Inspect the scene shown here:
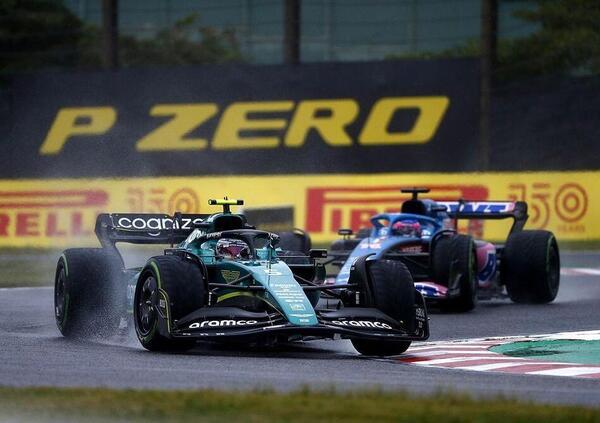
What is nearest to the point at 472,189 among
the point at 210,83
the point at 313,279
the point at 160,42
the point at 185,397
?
the point at 210,83

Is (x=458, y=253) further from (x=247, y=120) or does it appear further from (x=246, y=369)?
(x=247, y=120)

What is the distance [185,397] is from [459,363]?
151 inches

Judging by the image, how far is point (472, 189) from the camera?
97.1 feet

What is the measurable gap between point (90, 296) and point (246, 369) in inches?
135

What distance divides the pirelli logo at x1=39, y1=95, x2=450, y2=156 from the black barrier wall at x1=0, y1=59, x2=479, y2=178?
2 cm

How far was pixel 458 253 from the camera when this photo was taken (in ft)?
60.9

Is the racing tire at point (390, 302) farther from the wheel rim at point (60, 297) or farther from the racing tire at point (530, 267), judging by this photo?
the racing tire at point (530, 267)

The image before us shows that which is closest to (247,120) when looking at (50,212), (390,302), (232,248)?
(50,212)

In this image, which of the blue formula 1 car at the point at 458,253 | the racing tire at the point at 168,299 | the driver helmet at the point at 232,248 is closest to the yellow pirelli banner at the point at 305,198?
the blue formula 1 car at the point at 458,253

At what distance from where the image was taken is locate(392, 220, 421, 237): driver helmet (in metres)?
19.7

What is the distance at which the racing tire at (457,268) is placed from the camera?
1852cm

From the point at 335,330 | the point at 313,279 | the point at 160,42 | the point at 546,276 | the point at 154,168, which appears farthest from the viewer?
the point at 160,42

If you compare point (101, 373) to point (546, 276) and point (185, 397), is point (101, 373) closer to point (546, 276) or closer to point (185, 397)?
point (185, 397)

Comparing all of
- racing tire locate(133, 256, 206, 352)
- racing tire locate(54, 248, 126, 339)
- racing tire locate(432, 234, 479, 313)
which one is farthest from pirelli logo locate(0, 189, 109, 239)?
racing tire locate(133, 256, 206, 352)
